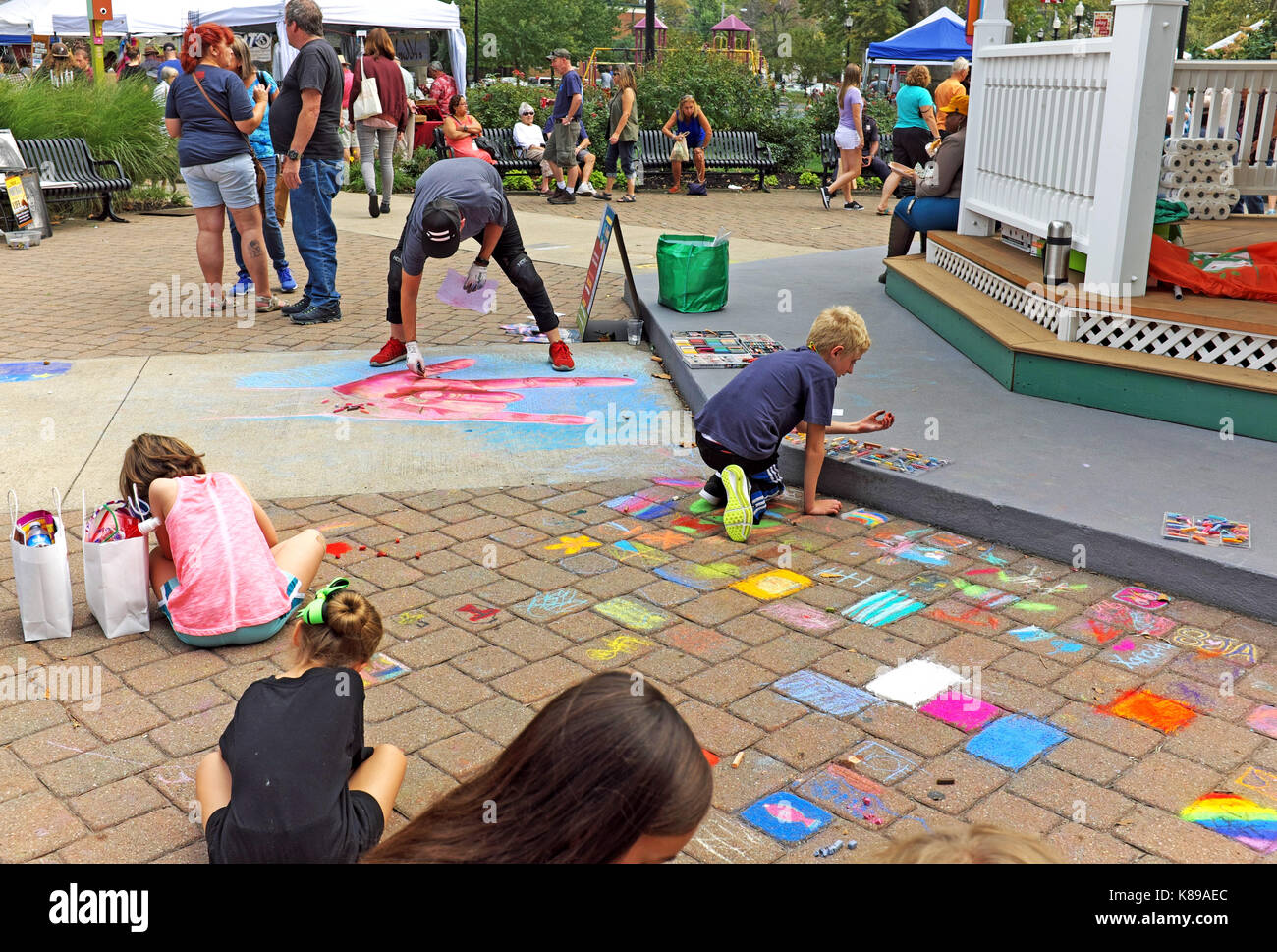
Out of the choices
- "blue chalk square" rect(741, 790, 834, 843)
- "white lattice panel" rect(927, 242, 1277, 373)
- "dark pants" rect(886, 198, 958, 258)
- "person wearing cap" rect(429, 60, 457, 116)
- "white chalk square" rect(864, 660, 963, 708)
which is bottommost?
"blue chalk square" rect(741, 790, 834, 843)

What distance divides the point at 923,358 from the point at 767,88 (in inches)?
535

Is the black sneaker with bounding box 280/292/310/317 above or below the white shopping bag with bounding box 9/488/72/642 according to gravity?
above

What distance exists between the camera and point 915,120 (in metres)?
13.6

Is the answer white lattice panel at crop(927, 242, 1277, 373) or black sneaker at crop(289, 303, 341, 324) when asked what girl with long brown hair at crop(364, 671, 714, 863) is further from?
black sneaker at crop(289, 303, 341, 324)

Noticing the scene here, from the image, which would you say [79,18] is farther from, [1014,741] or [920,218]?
[1014,741]

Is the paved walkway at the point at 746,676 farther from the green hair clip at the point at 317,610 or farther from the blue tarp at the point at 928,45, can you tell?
the blue tarp at the point at 928,45

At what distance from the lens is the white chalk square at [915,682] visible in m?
3.66

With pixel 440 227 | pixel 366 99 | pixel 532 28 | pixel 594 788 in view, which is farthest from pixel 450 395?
pixel 532 28

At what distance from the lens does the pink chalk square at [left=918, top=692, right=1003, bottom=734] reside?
3.50 m

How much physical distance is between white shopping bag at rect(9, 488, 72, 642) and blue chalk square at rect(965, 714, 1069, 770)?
2.94 m

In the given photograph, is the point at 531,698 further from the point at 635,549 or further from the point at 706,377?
the point at 706,377

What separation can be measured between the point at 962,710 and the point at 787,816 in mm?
800

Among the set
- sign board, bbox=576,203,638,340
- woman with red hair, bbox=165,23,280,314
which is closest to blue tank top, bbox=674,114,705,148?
sign board, bbox=576,203,638,340

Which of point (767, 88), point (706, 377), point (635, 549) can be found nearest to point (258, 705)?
point (635, 549)
